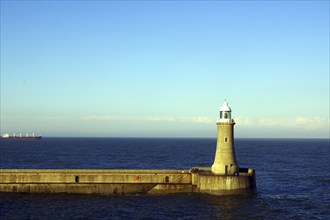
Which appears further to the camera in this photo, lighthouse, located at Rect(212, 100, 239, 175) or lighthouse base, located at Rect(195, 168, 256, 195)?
lighthouse, located at Rect(212, 100, 239, 175)

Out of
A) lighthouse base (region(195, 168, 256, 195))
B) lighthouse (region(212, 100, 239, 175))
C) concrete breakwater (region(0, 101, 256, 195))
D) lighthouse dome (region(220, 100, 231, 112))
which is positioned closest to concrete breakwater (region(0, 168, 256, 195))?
concrete breakwater (region(0, 101, 256, 195))

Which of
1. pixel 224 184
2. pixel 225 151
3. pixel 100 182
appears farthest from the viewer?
pixel 225 151

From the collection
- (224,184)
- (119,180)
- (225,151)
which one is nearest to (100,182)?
(119,180)

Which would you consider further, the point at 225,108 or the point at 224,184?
the point at 225,108

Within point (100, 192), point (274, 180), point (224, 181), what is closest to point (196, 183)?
point (224, 181)

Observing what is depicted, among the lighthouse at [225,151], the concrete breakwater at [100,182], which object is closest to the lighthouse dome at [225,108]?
the lighthouse at [225,151]

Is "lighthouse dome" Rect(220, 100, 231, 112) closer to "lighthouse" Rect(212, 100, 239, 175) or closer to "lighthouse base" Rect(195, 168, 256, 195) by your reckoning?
"lighthouse" Rect(212, 100, 239, 175)

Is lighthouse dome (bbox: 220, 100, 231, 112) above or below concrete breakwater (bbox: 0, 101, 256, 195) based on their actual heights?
above

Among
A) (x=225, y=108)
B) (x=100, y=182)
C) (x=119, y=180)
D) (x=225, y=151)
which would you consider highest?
(x=225, y=108)

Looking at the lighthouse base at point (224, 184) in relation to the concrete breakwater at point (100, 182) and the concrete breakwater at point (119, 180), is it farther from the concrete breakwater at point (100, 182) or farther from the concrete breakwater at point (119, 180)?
the concrete breakwater at point (100, 182)

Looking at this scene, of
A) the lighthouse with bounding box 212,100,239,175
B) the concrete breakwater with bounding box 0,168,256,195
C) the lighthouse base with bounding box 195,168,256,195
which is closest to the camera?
the lighthouse base with bounding box 195,168,256,195

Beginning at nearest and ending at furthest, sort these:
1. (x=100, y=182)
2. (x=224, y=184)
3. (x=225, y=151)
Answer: (x=224, y=184)
(x=100, y=182)
(x=225, y=151)

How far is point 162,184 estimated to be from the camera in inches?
1960

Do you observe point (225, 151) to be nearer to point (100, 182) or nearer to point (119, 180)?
point (119, 180)
